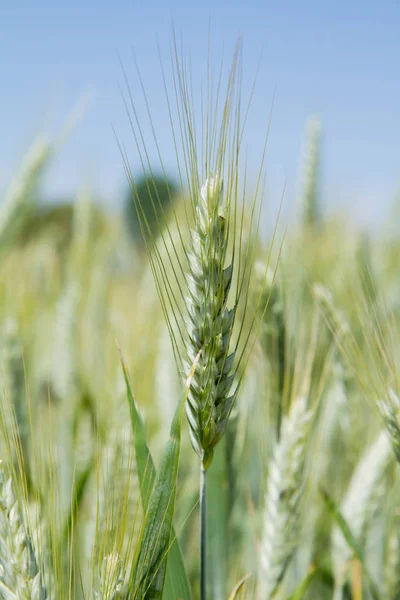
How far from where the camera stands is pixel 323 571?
3.78 ft

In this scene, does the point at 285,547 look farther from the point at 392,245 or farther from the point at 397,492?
the point at 392,245

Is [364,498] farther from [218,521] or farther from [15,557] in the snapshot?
[15,557]

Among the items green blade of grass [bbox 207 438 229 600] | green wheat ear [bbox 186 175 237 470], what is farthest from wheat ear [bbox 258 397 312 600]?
green wheat ear [bbox 186 175 237 470]

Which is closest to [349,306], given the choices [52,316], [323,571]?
[323,571]

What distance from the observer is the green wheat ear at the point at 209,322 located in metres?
0.56

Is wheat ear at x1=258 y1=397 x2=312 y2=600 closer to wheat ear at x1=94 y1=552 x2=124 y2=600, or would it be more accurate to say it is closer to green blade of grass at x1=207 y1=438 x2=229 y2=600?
green blade of grass at x1=207 y1=438 x2=229 y2=600

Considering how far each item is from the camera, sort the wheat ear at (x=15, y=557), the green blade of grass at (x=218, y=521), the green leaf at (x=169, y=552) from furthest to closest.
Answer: the green blade of grass at (x=218, y=521), the green leaf at (x=169, y=552), the wheat ear at (x=15, y=557)

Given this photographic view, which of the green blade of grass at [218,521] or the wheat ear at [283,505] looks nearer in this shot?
the wheat ear at [283,505]

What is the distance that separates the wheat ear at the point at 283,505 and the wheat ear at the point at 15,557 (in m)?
0.35

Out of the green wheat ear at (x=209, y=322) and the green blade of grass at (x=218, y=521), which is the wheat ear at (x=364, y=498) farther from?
the green wheat ear at (x=209, y=322)

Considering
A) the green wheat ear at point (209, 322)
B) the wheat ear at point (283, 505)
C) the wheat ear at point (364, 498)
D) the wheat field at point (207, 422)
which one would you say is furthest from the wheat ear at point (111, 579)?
the wheat ear at point (364, 498)

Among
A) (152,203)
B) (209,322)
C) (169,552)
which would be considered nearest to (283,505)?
(169,552)

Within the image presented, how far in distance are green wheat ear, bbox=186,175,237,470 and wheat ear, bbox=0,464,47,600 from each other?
0.58ft

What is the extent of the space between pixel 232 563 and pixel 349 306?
638mm
